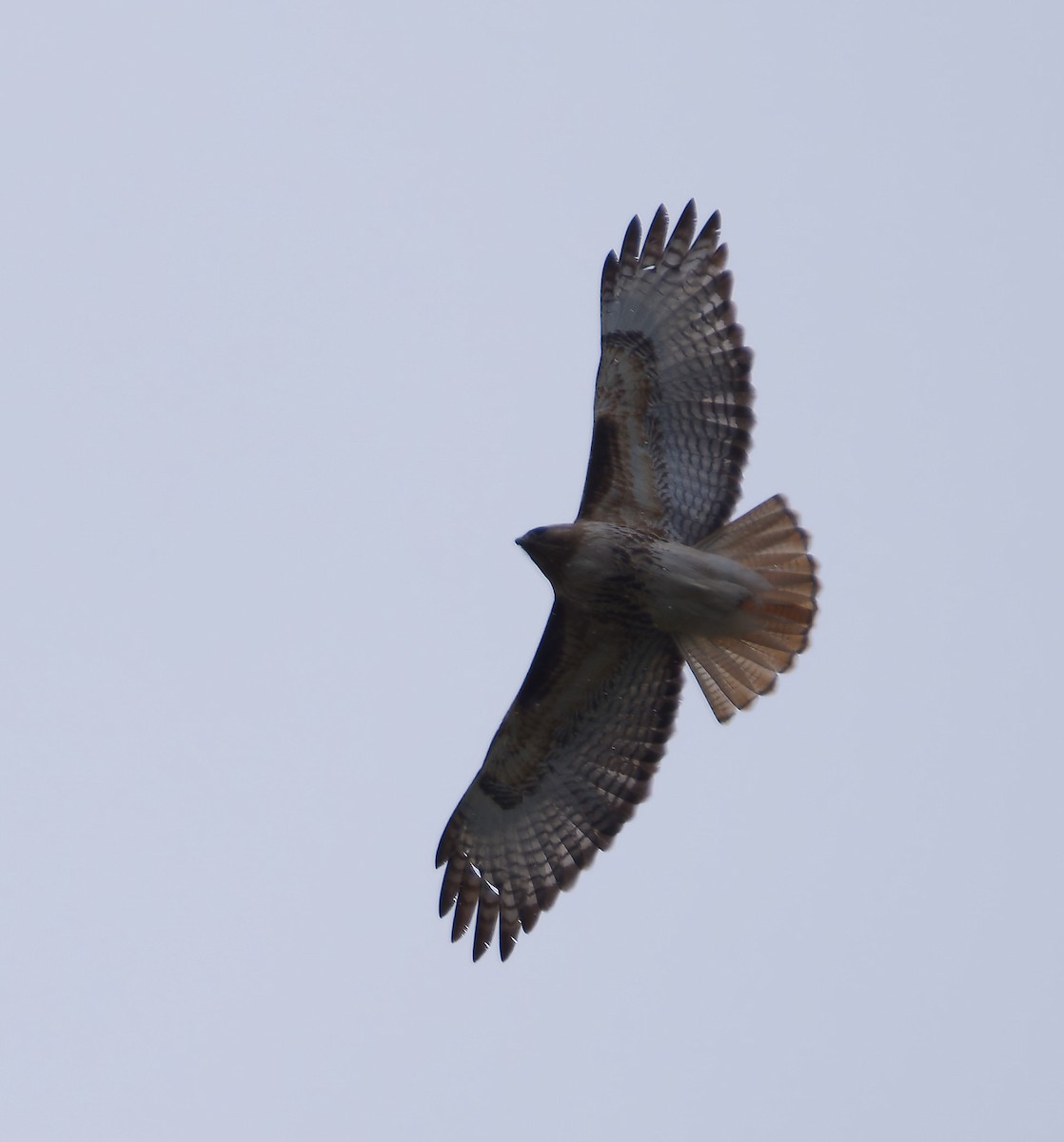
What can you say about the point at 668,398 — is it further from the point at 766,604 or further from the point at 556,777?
the point at 556,777

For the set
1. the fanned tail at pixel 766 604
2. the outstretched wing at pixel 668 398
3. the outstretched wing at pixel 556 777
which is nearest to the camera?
the fanned tail at pixel 766 604

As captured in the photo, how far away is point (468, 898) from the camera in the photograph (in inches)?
442

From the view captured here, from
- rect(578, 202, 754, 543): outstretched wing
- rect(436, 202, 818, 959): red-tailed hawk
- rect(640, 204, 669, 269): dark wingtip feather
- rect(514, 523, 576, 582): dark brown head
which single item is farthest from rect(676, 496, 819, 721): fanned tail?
rect(640, 204, 669, 269): dark wingtip feather

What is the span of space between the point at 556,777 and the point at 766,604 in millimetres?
1585

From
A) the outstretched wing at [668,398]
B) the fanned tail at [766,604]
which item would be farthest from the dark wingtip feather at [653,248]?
the fanned tail at [766,604]

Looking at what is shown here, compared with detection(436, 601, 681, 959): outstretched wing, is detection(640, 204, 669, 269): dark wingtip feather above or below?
above

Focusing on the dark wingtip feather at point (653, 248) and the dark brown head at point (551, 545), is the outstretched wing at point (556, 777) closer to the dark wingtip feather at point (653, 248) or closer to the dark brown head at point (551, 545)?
the dark brown head at point (551, 545)

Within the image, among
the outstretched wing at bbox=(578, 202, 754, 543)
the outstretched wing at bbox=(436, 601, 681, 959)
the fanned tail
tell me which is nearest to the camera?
the fanned tail

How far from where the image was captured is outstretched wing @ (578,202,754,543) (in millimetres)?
10664

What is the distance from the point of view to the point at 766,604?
10430 millimetres

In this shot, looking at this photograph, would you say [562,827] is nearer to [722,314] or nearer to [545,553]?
[545,553]

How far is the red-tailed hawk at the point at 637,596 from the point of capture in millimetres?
10438

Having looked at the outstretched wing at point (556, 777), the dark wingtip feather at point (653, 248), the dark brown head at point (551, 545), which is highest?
the dark wingtip feather at point (653, 248)

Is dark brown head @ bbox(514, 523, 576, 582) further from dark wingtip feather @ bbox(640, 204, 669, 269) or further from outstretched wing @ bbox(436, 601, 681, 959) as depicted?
dark wingtip feather @ bbox(640, 204, 669, 269)
